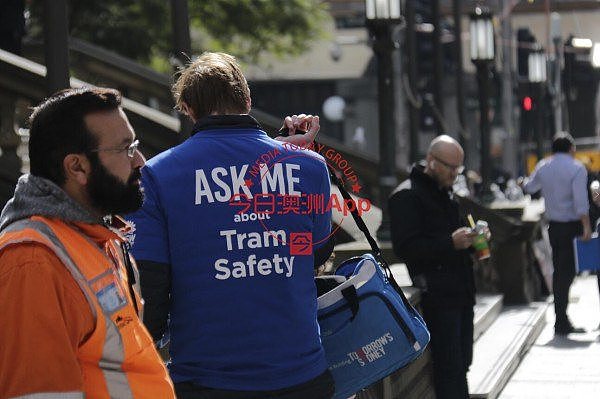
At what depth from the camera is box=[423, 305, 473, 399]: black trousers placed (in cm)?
787

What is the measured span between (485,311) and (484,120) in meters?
9.48

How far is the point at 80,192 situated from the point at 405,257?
4.94m

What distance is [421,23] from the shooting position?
41656 millimetres

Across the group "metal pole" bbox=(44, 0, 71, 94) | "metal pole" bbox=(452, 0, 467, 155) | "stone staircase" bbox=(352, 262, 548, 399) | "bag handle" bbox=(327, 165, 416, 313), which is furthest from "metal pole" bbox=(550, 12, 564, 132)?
"bag handle" bbox=(327, 165, 416, 313)

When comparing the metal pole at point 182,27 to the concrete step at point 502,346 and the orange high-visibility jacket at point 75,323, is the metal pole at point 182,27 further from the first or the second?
the orange high-visibility jacket at point 75,323

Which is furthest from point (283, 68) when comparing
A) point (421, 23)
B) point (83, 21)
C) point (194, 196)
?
point (194, 196)

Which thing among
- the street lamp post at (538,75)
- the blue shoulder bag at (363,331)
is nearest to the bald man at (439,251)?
the blue shoulder bag at (363,331)

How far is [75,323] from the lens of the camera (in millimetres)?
2945

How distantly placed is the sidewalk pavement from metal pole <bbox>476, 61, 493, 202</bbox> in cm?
635

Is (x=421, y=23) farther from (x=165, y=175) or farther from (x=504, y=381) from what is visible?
(x=165, y=175)

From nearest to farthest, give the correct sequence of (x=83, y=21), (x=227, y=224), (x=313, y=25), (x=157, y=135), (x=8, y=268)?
(x=8, y=268) < (x=227, y=224) < (x=157, y=135) < (x=83, y=21) < (x=313, y=25)

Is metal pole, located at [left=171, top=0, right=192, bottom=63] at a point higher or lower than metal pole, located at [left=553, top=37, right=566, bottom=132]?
higher

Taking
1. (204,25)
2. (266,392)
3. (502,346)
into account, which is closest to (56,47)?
(266,392)

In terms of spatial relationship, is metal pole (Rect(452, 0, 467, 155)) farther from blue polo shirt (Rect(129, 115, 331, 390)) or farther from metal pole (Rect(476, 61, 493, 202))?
blue polo shirt (Rect(129, 115, 331, 390))
